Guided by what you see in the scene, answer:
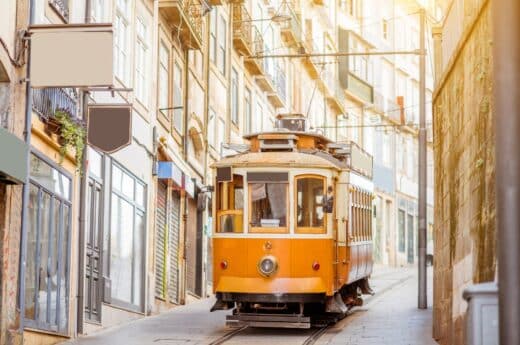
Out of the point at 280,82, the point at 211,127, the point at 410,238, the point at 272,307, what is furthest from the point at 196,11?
the point at 410,238

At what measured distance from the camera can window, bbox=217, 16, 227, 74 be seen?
1277 inches

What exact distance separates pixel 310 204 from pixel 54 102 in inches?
184

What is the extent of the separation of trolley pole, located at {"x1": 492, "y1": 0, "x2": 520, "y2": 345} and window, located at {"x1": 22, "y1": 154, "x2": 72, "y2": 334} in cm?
994

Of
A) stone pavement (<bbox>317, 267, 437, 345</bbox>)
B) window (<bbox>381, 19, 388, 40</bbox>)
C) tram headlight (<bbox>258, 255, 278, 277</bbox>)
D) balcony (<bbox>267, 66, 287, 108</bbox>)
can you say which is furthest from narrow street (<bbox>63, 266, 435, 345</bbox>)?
window (<bbox>381, 19, 388, 40</bbox>)

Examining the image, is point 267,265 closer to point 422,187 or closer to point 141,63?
point 141,63

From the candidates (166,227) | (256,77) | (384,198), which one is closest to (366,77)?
(384,198)

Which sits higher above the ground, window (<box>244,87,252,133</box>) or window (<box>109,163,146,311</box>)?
window (<box>244,87,252,133</box>)

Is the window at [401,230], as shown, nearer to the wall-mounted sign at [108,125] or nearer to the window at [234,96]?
the window at [234,96]

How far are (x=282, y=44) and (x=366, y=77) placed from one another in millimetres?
14566

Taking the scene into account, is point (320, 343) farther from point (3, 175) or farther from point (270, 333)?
point (3, 175)

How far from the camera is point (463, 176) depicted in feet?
43.4

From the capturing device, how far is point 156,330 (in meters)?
18.8

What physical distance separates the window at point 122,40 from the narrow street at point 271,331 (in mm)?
4670

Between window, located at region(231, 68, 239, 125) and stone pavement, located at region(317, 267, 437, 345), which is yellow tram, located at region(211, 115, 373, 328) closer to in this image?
stone pavement, located at region(317, 267, 437, 345)
